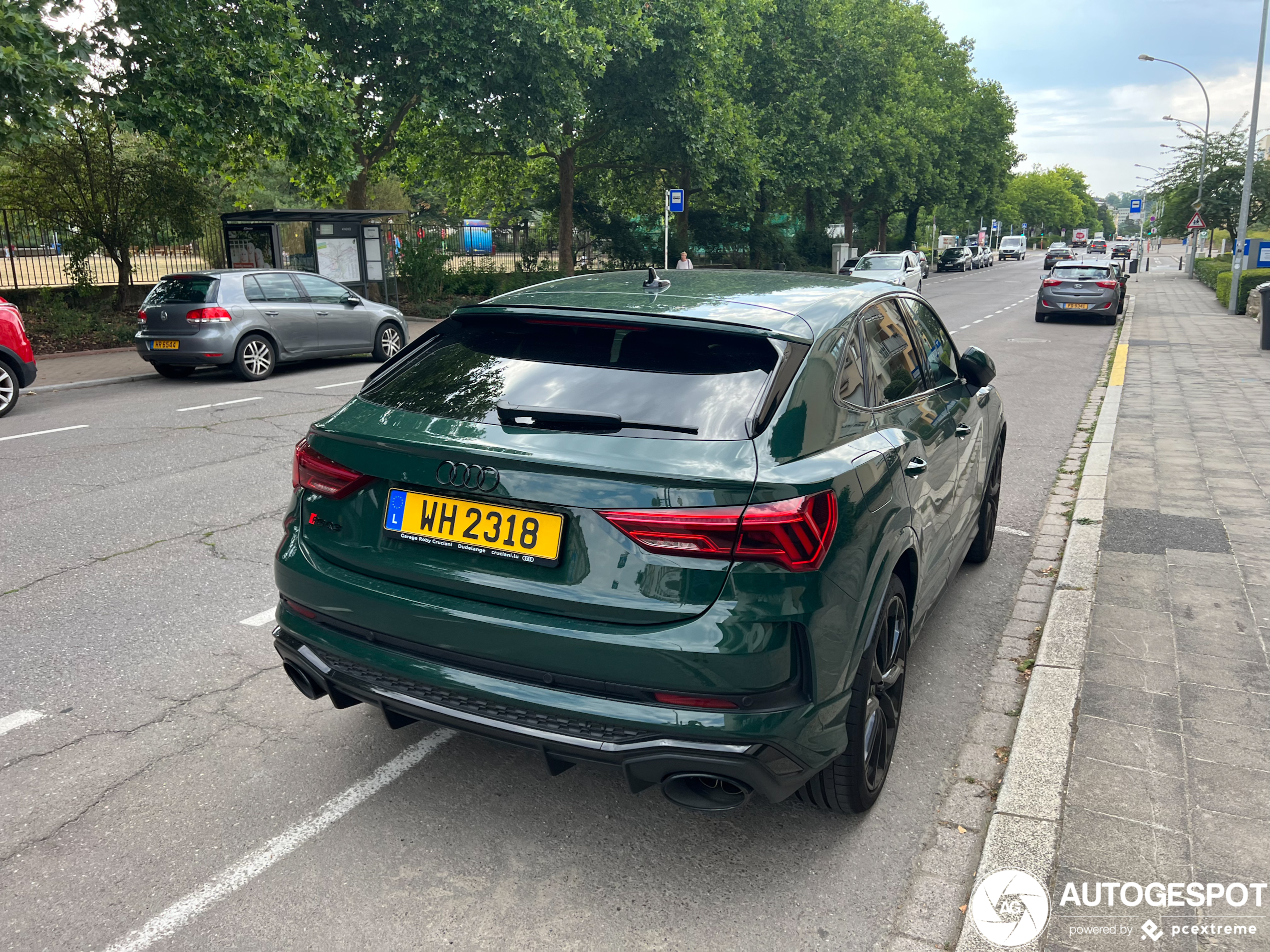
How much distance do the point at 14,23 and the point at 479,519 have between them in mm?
12369

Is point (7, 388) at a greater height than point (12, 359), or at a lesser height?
lesser

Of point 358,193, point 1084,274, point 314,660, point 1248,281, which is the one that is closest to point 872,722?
point 314,660

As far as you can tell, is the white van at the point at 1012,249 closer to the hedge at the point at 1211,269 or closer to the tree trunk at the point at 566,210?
the hedge at the point at 1211,269

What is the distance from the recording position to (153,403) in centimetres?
1169

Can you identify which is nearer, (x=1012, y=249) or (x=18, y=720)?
(x=18, y=720)

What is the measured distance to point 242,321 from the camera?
13406 mm

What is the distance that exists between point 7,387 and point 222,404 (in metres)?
2.25

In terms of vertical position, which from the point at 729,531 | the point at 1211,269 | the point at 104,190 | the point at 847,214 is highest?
the point at 847,214

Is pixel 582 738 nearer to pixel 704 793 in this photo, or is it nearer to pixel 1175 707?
pixel 704 793

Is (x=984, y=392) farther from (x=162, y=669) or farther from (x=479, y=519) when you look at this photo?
(x=162, y=669)

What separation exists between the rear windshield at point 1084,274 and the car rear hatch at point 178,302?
1933 centimetres

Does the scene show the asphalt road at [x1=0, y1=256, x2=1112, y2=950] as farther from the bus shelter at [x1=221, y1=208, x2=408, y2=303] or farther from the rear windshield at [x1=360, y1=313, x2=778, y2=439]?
the bus shelter at [x1=221, y1=208, x2=408, y2=303]

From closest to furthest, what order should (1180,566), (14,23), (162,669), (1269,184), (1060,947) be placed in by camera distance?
(1060,947)
(162,669)
(1180,566)
(14,23)
(1269,184)

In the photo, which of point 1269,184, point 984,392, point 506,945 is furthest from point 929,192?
point 506,945
